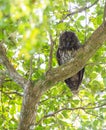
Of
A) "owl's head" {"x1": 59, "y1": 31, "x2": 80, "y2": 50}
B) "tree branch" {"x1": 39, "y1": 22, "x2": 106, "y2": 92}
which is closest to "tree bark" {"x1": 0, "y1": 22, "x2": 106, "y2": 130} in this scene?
"tree branch" {"x1": 39, "y1": 22, "x2": 106, "y2": 92}

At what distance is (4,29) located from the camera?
105 inches

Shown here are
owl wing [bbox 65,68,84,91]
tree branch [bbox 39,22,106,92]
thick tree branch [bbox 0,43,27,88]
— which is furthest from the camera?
owl wing [bbox 65,68,84,91]

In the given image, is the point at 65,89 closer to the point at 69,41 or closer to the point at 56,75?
the point at 69,41

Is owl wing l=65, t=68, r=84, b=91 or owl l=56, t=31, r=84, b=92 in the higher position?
owl l=56, t=31, r=84, b=92

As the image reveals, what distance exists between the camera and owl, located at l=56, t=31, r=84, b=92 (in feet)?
12.2

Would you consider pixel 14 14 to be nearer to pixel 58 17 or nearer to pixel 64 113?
pixel 58 17

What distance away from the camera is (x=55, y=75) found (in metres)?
2.78

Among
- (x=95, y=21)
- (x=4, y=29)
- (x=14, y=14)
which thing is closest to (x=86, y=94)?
(x=95, y=21)

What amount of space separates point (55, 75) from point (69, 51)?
1.34m

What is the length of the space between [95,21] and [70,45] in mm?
652

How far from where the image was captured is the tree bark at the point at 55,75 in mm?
2740

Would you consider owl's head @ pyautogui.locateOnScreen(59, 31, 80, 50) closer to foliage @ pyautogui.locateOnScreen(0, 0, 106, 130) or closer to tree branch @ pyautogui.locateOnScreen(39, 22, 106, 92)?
foliage @ pyautogui.locateOnScreen(0, 0, 106, 130)

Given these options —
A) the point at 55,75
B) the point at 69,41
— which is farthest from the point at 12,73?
the point at 69,41

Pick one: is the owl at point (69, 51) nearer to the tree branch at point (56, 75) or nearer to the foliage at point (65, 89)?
the foliage at point (65, 89)
